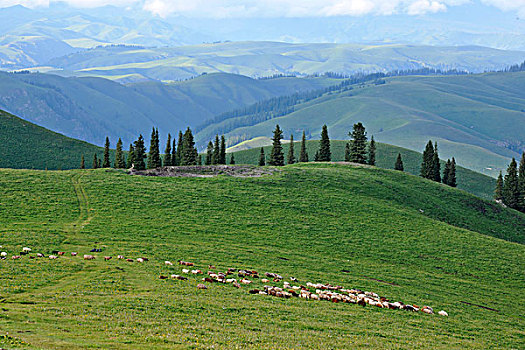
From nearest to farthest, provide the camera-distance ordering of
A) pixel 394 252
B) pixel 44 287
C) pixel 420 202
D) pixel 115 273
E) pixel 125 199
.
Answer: pixel 44 287
pixel 115 273
pixel 394 252
pixel 125 199
pixel 420 202

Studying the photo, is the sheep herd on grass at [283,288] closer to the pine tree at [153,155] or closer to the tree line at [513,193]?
the pine tree at [153,155]

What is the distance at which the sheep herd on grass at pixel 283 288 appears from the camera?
36438 millimetres

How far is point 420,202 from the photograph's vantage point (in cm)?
8512

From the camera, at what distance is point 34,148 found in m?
142

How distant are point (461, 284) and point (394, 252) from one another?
9.34 metres

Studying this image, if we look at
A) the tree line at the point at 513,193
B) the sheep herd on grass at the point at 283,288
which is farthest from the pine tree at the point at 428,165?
the sheep herd on grass at the point at 283,288

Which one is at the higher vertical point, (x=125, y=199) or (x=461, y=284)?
(x=125, y=199)

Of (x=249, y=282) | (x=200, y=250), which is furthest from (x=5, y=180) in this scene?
(x=249, y=282)

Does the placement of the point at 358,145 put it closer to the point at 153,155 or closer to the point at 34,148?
the point at 153,155

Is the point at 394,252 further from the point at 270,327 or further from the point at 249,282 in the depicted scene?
the point at 270,327

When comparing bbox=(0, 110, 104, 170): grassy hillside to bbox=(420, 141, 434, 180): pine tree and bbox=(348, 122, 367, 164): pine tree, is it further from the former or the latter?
bbox=(420, 141, 434, 180): pine tree

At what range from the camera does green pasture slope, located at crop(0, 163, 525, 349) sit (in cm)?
2664

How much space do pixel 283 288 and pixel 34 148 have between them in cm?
12683

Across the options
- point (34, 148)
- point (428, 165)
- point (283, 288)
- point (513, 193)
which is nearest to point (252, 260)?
point (283, 288)
